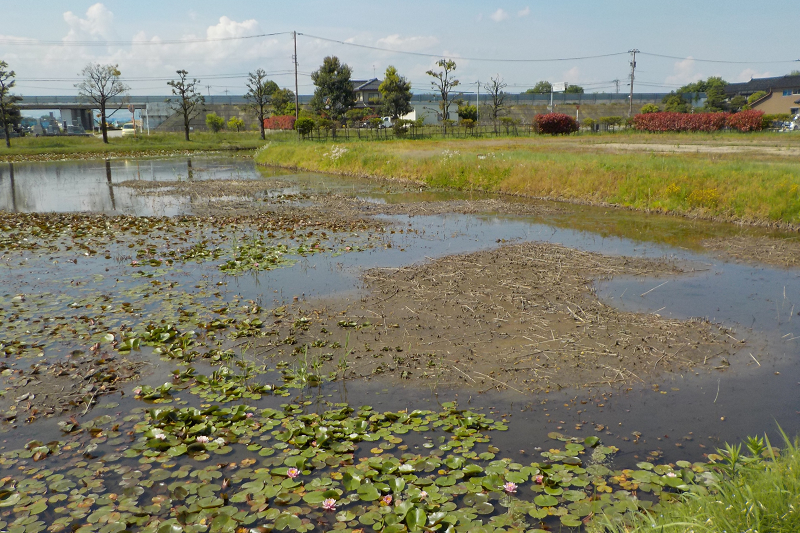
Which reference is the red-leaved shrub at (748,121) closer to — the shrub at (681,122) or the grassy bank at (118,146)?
the shrub at (681,122)

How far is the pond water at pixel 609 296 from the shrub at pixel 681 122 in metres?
33.9

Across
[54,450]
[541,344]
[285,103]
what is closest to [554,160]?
[541,344]

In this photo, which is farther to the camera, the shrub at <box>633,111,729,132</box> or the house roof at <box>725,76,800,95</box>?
the house roof at <box>725,76,800,95</box>

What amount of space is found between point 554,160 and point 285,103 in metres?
65.2

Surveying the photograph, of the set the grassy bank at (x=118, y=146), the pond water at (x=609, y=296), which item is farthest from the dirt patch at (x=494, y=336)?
the grassy bank at (x=118, y=146)

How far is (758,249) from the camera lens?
1220 cm

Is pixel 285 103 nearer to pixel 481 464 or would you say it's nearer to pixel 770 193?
pixel 770 193

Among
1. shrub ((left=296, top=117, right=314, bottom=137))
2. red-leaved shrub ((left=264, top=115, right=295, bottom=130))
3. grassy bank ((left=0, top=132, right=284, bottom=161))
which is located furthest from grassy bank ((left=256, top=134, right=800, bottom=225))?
red-leaved shrub ((left=264, top=115, right=295, bottom=130))

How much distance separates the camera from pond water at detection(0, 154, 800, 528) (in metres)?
5.21

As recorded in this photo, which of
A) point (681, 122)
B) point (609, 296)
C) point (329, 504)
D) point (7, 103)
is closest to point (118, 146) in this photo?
point (7, 103)

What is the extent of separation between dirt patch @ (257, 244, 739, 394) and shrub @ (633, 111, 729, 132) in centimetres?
4259

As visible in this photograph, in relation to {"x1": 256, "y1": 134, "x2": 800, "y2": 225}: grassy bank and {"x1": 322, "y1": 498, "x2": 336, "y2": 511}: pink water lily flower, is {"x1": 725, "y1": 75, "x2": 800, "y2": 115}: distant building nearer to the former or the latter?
{"x1": 256, "y1": 134, "x2": 800, "y2": 225}: grassy bank

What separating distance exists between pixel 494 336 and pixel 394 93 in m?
59.0

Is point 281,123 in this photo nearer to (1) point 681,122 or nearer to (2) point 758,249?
(1) point 681,122
